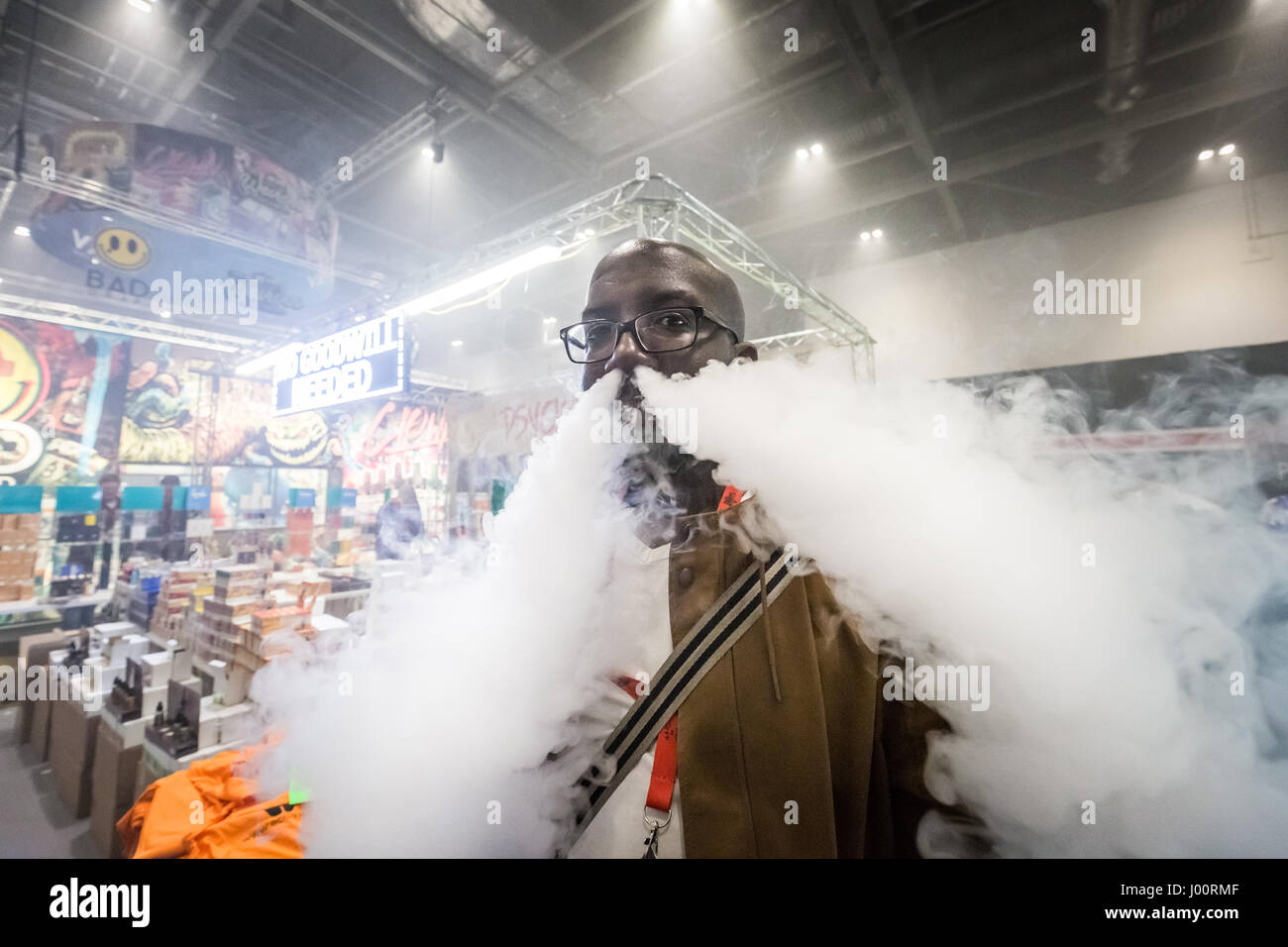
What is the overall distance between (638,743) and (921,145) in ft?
22.8

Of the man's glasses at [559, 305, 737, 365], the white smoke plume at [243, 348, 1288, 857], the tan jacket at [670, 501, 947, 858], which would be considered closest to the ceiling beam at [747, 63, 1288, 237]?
the white smoke plume at [243, 348, 1288, 857]

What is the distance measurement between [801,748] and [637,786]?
0.36 meters

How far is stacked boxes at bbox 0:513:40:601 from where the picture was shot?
18.9 feet

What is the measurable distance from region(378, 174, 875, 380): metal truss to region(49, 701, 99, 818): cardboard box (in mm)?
5153

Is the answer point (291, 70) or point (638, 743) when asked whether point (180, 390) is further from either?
point (638, 743)

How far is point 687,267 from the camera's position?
4.56 feet

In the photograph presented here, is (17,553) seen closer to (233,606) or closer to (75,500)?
(75,500)

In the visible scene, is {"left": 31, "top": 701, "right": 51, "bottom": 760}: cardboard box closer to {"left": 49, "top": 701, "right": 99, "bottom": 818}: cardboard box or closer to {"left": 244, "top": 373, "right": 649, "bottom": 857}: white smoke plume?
{"left": 49, "top": 701, "right": 99, "bottom": 818}: cardboard box

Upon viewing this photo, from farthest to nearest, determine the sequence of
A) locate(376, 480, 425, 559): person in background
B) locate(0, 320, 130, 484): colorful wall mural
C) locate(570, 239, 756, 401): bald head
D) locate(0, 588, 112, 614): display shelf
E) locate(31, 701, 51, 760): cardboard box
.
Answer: locate(0, 320, 130, 484): colorful wall mural < locate(376, 480, 425, 559): person in background < locate(0, 588, 112, 614): display shelf < locate(31, 701, 51, 760): cardboard box < locate(570, 239, 756, 401): bald head

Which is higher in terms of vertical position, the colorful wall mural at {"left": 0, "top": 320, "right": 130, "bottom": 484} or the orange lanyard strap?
the colorful wall mural at {"left": 0, "top": 320, "right": 130, "bottom": 484}

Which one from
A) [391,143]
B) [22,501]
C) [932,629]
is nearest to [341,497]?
[22,501]

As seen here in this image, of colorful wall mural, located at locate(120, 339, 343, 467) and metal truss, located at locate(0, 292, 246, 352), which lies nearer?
metal truss, located at locate(0, 292, 246, 352)

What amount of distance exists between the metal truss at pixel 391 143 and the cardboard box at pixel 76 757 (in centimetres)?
566

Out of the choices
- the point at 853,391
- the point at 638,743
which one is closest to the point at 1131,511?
the point at 853,391
